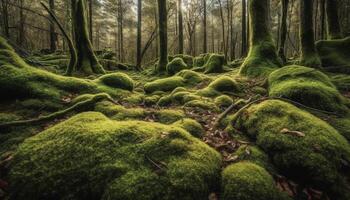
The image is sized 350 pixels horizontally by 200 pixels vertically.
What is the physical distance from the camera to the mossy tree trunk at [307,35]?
774cm

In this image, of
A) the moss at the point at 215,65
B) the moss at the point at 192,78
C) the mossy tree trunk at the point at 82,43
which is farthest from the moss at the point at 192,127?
the moss at the point at 215,65

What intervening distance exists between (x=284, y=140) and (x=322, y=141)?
547 mm

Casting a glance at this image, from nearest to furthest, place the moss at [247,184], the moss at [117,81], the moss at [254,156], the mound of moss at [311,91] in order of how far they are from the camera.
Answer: the moss at [247,184]
the moss at [254,156]
the mound of moss at [311,91]
the moss at [117,81]

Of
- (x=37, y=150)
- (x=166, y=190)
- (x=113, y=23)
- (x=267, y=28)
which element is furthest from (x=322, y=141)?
(x=113, y=23)

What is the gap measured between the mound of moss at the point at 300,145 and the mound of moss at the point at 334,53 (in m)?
6.00

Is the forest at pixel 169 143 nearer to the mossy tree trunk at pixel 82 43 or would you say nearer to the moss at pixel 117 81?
the moss at pixel 117 81

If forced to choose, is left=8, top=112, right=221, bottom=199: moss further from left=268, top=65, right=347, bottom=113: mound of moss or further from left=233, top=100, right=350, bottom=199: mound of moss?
left=268, top=65, right=347, bottom=113: mound of moss

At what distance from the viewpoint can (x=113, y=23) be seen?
3491 centimetres

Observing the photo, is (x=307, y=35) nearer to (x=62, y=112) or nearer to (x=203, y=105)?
(x=203, y=105)

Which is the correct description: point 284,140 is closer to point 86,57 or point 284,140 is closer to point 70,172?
point 70,172

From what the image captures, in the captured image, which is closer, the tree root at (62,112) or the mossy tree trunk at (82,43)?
the tree root at (62,112)

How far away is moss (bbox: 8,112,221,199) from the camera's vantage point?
2289 mm

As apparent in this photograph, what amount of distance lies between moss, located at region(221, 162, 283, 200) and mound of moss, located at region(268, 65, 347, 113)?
8.84ft

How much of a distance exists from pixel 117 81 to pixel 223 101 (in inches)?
138
